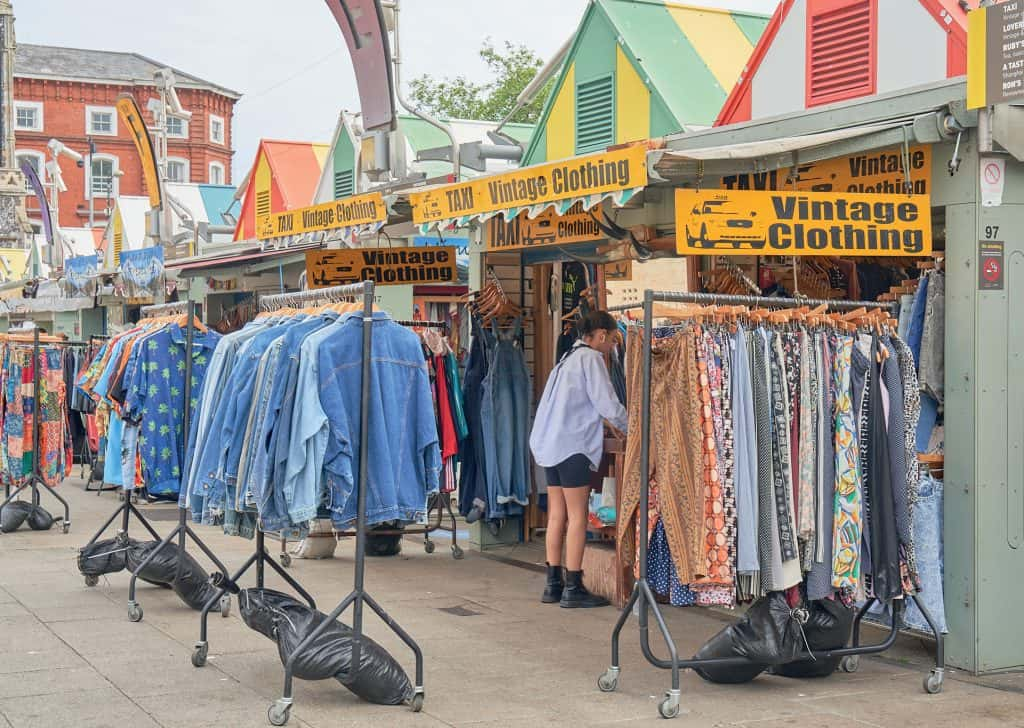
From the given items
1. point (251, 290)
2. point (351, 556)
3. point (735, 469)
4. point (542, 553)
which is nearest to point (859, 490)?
point (735, 469)

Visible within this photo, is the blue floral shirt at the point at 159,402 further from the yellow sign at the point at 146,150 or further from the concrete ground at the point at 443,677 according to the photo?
the yellow sign at the point at 146,150

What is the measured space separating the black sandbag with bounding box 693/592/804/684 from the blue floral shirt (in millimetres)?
3814

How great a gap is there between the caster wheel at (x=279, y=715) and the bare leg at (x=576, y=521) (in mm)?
2940

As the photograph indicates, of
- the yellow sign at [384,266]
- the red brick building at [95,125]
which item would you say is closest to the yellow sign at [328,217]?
the yellow sign at [384,266]

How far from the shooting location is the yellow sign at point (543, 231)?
948cm

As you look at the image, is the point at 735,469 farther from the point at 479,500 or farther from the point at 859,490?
the point at 479,500

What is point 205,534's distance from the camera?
39.2ft

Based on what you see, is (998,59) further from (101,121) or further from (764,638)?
(101,121)

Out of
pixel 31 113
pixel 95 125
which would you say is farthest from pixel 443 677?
pixel 31 113

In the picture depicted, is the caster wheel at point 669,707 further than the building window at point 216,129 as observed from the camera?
No

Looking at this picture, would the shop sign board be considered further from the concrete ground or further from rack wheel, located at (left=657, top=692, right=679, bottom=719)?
rack wheel, located at (left=657, top=692, right=679, bottom=719)

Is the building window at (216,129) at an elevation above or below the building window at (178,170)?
above

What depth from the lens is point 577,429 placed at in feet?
26.5

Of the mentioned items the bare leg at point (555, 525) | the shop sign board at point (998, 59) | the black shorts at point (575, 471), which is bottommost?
the bare leg at point (555, 525)
